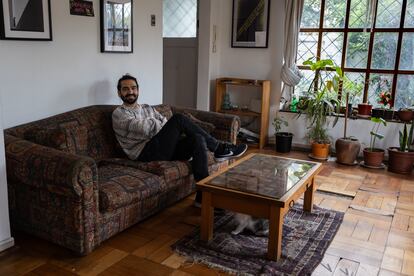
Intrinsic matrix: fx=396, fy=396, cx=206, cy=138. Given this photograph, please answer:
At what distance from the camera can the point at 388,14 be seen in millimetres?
4527

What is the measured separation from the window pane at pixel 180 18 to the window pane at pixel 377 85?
2.33 m

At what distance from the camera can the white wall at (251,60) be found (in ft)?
16.3

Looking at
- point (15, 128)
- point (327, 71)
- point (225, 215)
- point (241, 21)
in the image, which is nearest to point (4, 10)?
point (15, 128)

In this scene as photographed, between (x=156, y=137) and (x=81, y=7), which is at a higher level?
(x=81, y=7)

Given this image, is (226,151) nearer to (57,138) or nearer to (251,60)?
(57,138)

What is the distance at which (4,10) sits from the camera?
8.16 ft

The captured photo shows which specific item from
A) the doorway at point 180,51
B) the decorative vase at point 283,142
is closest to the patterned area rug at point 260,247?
the decorative vase at point 283,142

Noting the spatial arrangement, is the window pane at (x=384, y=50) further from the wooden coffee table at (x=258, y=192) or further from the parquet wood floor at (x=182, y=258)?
the wooden coffee table at (x=258, y=192)

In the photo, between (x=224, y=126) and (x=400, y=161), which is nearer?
(x=224, y=126)

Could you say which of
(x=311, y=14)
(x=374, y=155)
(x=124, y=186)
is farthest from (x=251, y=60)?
(x=124, y=186)

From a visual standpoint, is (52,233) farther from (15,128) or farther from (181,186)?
(181,186)

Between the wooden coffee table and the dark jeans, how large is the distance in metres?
0.28

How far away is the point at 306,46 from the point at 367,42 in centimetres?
72

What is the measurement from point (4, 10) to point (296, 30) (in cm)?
336
